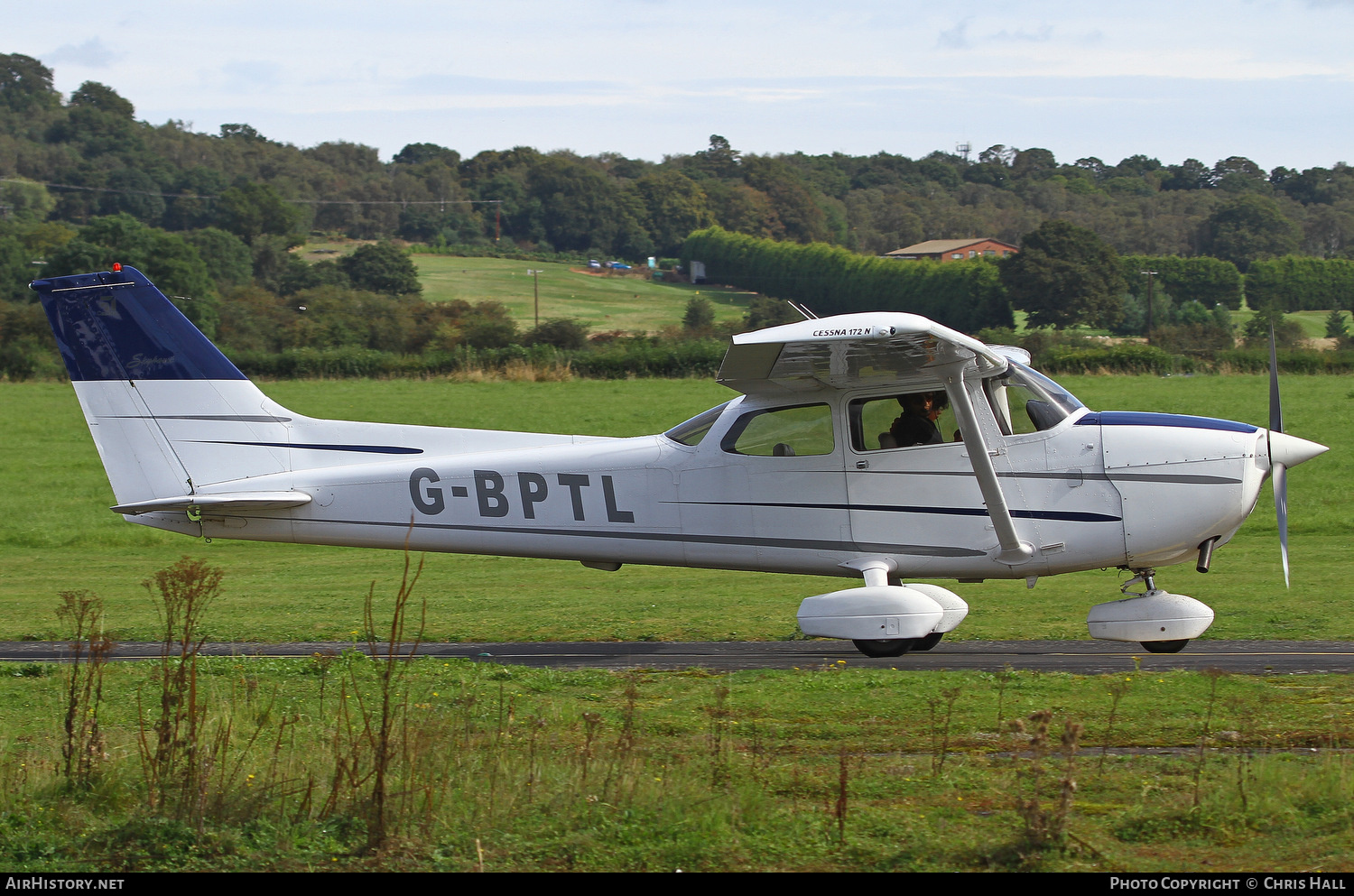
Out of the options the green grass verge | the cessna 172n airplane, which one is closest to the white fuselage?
the cessna 172n airplane

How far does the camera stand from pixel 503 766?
5832 mm

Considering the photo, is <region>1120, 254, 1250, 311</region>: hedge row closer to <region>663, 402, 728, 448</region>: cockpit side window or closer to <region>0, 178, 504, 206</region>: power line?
<region>663, 402, 728, 448</region>: cockpit side window

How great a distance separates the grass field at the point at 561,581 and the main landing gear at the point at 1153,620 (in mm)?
1219

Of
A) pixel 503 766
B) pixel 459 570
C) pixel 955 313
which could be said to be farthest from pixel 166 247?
pixel 503 766

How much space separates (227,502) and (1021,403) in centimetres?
661

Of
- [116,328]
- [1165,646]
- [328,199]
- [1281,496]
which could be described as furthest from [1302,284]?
[328,199]

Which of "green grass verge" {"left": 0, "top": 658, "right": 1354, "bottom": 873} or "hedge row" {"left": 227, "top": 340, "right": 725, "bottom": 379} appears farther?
"hedge row" {"left": 227, "top": 340, "right": 725, "bottom": 379}

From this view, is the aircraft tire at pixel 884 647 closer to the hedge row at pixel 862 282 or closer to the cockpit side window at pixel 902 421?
the cockpit side window at pixel 902 421

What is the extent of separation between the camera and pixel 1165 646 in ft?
31.9

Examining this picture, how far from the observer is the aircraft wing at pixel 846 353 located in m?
8.31

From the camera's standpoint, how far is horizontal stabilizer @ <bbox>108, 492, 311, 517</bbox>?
1076cm

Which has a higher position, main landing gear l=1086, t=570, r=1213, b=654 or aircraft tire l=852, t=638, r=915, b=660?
main landing gear l=1086, t=570, r=1213, b=654

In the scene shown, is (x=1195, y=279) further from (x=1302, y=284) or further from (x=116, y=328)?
(x=116, y=328)

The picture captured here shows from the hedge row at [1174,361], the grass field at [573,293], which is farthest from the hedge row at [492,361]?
the hedge row at [1174,361]
